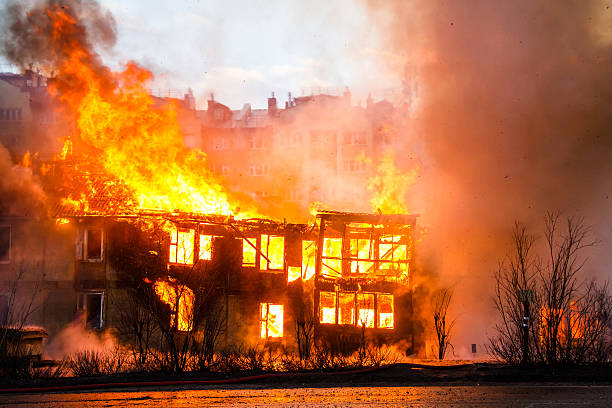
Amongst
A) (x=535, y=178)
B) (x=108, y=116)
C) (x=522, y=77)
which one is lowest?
(x=535, y=178)

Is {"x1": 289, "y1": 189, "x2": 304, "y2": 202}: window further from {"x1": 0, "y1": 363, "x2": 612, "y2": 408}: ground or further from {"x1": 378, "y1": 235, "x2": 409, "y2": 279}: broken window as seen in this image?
{"x1": 0, "y1": 363, "x2": 612, "y2": 408}: ground

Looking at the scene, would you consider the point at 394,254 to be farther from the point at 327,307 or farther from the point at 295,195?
the point at 295,195

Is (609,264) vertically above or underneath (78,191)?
underneath

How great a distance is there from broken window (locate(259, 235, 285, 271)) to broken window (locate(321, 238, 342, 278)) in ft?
6.18

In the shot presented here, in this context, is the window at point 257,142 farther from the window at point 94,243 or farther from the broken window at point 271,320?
the broken window at point 271,320

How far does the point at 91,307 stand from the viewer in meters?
25.5

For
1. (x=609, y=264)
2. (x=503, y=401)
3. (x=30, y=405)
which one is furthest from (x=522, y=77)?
(x=30, y=405)

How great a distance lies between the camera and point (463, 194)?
100ft

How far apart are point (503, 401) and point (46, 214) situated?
67.6 feet

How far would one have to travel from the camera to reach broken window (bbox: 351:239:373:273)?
2512 centimetres

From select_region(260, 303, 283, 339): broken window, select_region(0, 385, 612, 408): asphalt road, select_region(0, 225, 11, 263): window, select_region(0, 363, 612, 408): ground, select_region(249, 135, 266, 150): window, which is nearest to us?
select_region(0, 385, 612, 408): asphalt road

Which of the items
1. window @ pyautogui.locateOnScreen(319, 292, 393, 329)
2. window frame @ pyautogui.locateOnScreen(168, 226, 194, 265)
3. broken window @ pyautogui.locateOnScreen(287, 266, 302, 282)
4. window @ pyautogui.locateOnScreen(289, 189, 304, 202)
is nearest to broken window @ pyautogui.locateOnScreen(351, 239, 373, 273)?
window @ pyautogui.locateOnScreen(319, 292, 393, 329)

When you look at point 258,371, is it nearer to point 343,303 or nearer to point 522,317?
point 522,317

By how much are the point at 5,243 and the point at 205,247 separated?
8.94m
